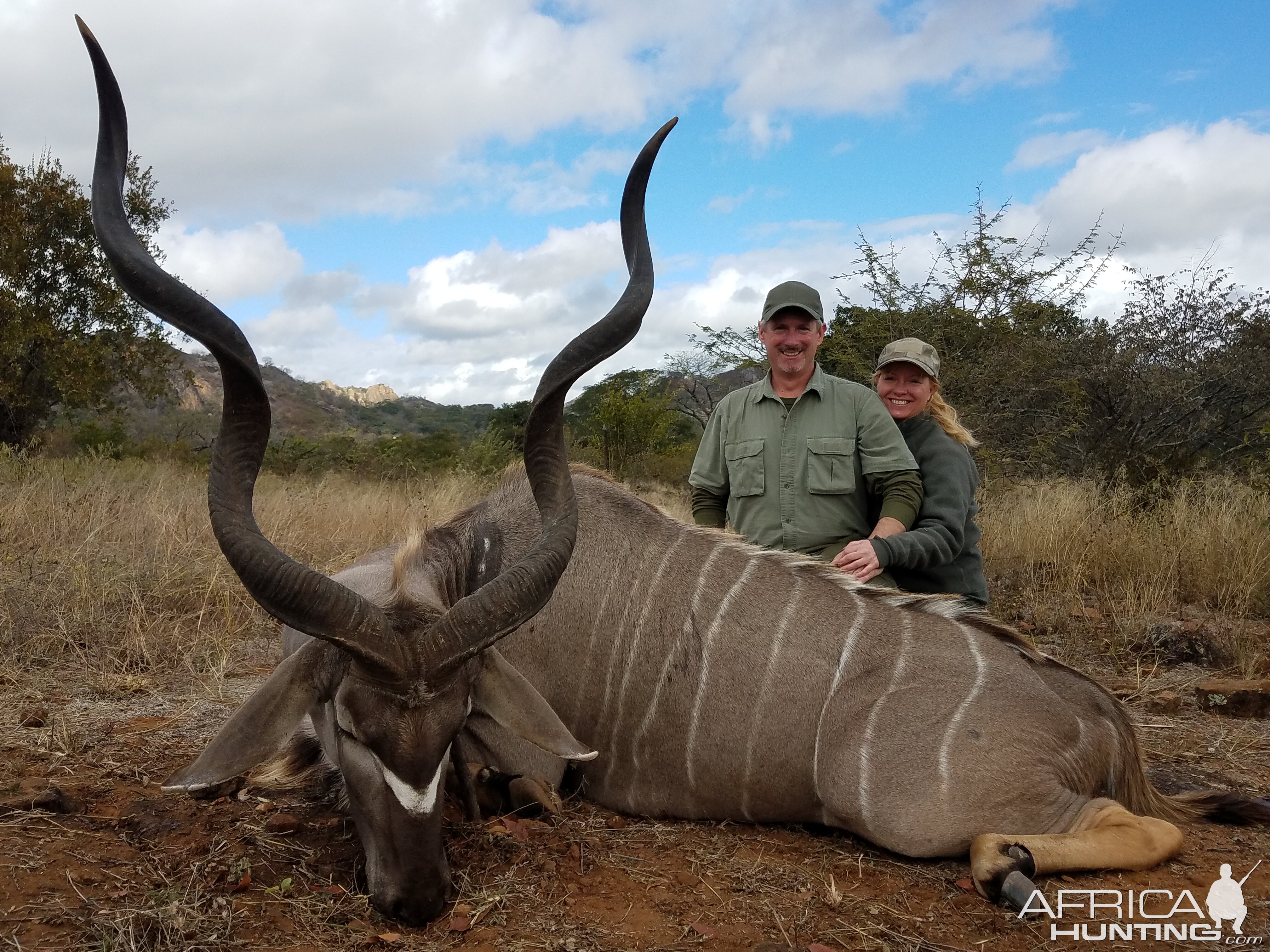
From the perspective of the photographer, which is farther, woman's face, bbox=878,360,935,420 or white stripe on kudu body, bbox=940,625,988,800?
woman's face, bbox=878,360,935,420

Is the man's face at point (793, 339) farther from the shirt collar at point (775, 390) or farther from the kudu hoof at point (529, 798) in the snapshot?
the kudu hoof at point (529, 798)

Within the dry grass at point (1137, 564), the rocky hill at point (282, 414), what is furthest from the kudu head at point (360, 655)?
the rocky hill at point (282, 414)

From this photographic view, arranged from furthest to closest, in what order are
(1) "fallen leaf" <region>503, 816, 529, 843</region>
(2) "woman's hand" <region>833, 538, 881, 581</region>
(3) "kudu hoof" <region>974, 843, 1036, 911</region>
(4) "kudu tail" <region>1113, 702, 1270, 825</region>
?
(2) "woman's hand" <region>833, 538, 881, 581</region> → (4) "kudu tail" <region>1113, 702, 1270, 825</region> → (1) "fallen leaf" <region>503, 816, 529, 843</region> → (3) "kudu hoof" <region>974, 843, 1036, 911</region>

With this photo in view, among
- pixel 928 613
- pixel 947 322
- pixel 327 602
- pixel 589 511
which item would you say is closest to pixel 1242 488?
pixel 947 322

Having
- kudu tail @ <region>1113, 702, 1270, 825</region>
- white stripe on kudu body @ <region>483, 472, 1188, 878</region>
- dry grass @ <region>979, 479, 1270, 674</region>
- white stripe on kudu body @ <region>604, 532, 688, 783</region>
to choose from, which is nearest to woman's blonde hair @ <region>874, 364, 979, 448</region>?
white stripe on kudu body @ <region>483, 472, 1188, 878</region>

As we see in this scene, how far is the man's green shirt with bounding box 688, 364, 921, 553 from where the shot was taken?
12.6ft

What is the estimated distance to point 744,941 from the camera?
2232 mm

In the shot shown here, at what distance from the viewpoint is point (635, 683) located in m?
3.12

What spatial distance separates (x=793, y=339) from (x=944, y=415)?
83cm

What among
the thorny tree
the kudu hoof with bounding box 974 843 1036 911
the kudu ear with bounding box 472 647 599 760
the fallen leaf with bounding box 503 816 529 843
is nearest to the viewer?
the kudu hoof with bounding box 974 843 1036 911

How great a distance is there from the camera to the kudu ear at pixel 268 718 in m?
2.24

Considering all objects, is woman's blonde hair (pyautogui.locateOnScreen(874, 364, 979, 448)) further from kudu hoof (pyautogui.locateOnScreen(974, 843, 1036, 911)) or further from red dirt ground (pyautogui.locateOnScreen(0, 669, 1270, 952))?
kudu hoof (pyautogui.locateOnScreen(974, 843, 1036, 911))

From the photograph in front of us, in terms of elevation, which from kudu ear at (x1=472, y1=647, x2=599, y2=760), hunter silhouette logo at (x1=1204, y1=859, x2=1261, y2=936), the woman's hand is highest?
the woman's hand

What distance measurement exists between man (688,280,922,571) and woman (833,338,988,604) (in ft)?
0.46
